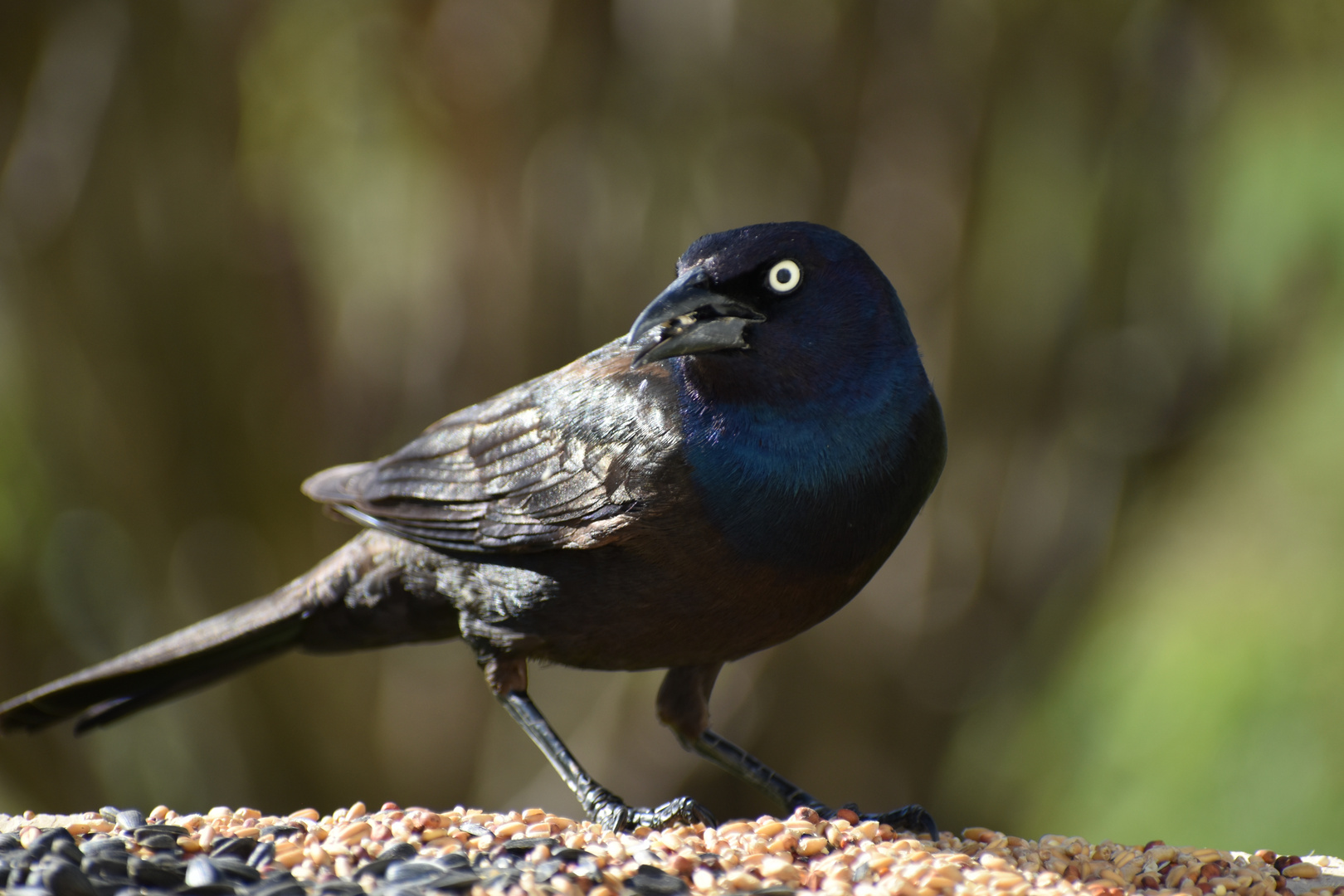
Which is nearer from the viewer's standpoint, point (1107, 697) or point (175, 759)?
point (1107, 697)

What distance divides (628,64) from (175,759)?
15.7 feet

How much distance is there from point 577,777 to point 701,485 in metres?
0.92

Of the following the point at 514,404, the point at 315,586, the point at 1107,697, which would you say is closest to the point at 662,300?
the point at 514,404

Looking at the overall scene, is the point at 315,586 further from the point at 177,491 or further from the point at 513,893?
the point at 177,491

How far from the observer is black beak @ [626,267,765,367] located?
2775 millimetres

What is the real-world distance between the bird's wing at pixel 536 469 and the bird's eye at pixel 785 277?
0.35 meters

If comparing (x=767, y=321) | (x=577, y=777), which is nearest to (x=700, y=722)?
(x=577, y=777)

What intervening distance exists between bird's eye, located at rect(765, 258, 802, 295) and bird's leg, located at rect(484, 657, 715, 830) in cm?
120

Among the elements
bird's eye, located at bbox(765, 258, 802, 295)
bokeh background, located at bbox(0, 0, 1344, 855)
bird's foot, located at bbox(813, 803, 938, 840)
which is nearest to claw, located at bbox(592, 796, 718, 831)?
bird's foot, located at bbox(813, 803, 938, 840)

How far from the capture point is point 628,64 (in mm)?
6523

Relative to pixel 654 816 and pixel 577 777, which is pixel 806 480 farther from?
pixel 577 777

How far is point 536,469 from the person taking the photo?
10.5 ft

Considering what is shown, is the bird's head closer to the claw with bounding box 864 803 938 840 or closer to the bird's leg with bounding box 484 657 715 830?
the bird's leg with bounding box 484 657 715 830

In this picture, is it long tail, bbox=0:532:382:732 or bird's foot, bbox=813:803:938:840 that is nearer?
bird's foot, bbox=813:803:938:840
